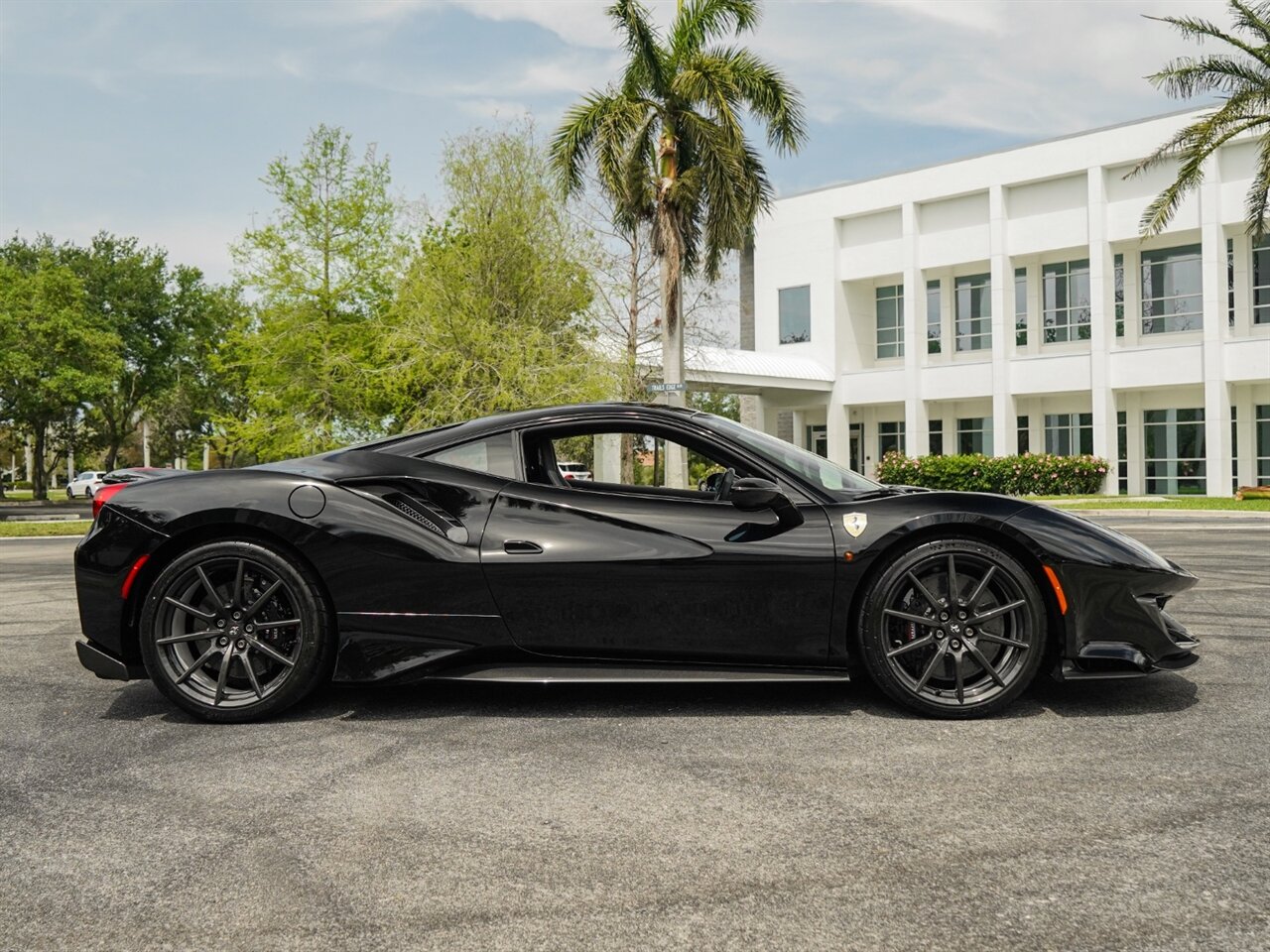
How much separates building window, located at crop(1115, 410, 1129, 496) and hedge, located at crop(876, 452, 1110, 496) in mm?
2801

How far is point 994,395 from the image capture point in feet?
120

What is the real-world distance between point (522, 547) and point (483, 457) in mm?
465

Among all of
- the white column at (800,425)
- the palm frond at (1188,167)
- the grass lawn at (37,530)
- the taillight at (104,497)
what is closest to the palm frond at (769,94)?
the palm frond at (1188,167)

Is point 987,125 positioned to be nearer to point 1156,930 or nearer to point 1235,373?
point 1235,373

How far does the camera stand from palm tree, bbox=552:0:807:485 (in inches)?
782

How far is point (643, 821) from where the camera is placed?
3.08m

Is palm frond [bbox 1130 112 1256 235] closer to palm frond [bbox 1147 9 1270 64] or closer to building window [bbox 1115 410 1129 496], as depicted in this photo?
palm frond [bbox 1147 9 1270 64]

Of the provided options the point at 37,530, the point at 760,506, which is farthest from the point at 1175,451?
the point at 760,506

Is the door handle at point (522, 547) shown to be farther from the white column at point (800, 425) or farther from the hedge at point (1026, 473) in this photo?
the white column at point (800, 425)

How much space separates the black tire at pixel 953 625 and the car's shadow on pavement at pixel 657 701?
0.49 feet

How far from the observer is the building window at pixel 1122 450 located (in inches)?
1412

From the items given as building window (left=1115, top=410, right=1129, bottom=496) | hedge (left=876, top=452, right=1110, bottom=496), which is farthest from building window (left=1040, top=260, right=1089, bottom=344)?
hedge (left=876, top=452, right=1110, bottom=496)

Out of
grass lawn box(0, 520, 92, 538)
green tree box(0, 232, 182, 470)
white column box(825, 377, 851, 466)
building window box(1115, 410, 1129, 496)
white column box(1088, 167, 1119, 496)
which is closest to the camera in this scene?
grass lawn box(0, 520, 92, 538)

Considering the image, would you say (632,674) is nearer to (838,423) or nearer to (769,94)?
(769,94)
